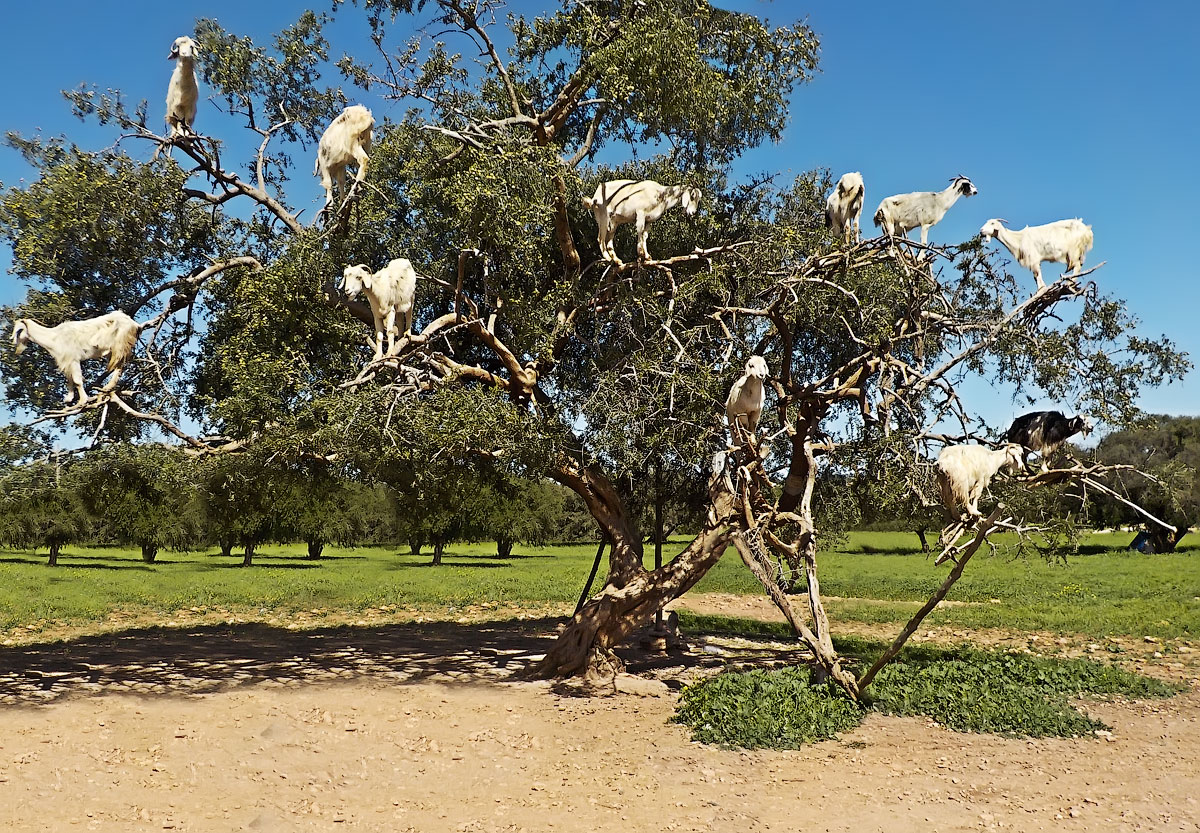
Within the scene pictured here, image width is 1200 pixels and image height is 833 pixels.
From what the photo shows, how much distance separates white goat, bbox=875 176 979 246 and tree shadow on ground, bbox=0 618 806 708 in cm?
628

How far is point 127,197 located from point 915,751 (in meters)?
10.4

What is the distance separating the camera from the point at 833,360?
13.1 m

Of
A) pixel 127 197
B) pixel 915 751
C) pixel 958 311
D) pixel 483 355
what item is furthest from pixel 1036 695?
pixel 127 197

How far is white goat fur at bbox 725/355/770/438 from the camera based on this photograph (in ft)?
27.2

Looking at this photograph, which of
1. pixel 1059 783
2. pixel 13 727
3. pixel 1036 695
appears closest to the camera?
pixel 1059 783

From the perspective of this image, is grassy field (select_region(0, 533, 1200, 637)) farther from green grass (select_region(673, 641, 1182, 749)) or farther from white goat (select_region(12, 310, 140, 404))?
white goat (select_region(12, 310, 140, 404))

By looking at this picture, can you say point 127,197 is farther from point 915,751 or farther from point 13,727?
point 915,751

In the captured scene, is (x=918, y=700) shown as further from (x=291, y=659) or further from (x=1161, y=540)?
(x=1161, y=540)

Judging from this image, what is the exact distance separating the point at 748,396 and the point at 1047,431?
3155 mm

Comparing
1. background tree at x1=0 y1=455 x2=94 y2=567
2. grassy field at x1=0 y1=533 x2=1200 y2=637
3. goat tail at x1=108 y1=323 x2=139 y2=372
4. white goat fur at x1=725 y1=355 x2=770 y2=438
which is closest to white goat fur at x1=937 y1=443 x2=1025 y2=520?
white goat fur at x1=725 y1=355 x2=770 y2=438

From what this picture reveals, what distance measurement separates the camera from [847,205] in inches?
400

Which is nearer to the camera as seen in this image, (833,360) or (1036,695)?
(1036,695)

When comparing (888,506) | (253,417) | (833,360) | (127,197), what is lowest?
(888,506)

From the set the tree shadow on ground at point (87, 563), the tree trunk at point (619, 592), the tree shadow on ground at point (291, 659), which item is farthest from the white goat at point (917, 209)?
the tree shadow on ground at point (87, 563)
